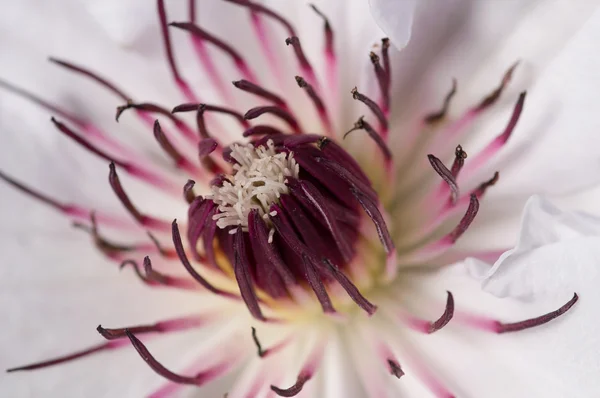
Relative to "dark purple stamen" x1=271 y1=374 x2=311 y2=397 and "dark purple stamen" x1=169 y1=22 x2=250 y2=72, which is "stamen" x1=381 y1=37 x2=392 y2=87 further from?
"dark purple stamen" x1=271 y1=374 x2=311 y2=397

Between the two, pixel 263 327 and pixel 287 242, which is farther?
pixel 263 327

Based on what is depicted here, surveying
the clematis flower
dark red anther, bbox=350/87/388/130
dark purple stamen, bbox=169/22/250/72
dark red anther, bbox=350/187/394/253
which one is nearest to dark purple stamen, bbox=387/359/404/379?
the clematis flower

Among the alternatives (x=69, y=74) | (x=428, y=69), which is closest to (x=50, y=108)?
(x=69, y=74)

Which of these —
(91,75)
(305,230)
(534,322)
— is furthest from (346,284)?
(91,75)

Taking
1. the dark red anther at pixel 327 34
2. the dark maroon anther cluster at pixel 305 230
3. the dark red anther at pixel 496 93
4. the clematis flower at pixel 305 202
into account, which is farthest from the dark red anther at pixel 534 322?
the dark red anther at pixel 327 34

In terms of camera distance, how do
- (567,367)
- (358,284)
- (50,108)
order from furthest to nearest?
(50,108) → (358,284) → (567,367)

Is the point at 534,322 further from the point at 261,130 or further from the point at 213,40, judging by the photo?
the point at 213,40

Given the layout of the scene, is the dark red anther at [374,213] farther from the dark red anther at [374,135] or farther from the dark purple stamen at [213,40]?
the dark purple stamen at [213,40]

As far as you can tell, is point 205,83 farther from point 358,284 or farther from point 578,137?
point 578,137
